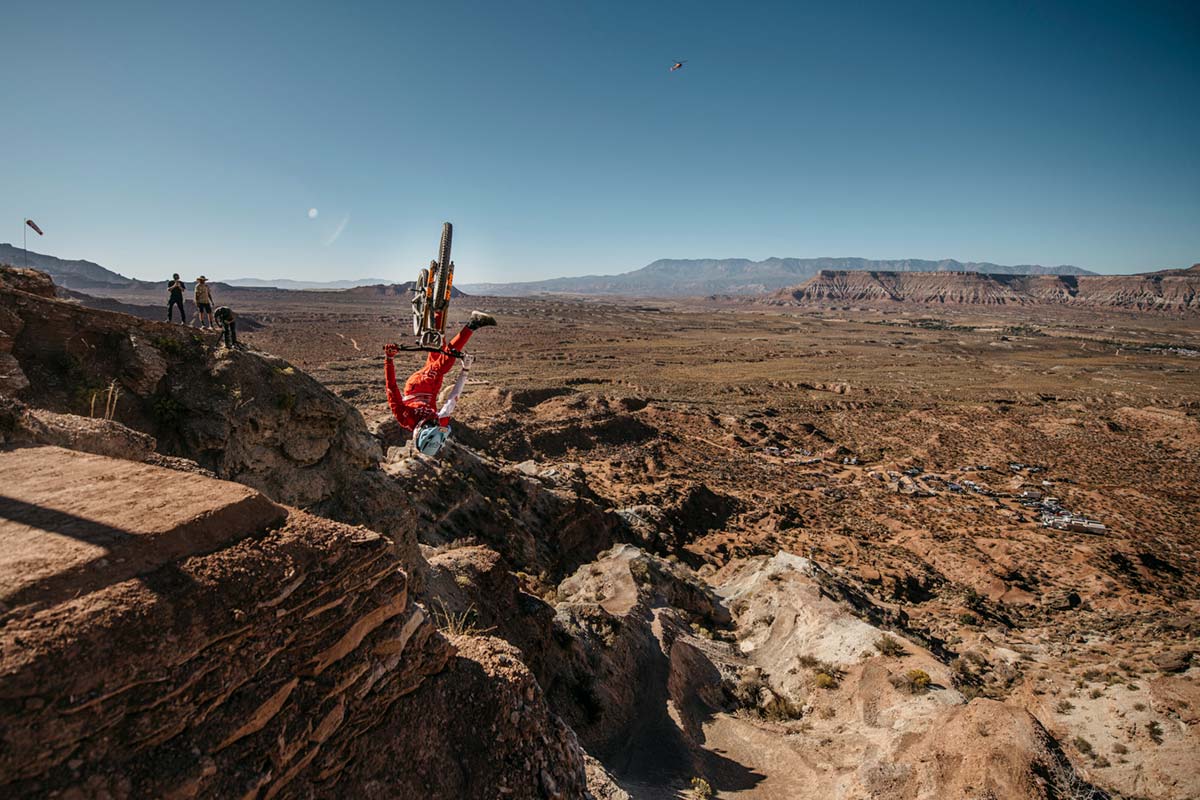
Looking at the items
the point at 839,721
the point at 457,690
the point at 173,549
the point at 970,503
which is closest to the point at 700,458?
the point at 970,503

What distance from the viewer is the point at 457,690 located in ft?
17.5

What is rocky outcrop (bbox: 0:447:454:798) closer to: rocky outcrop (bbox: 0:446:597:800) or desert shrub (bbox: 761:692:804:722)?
rocky outcrop (bbox: 0:446:597:800)

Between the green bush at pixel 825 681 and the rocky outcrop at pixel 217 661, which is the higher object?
the rocky outcrop at pixel 217 661

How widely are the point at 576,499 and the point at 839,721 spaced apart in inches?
465

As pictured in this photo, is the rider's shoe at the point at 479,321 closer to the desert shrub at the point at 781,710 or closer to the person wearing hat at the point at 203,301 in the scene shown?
the person wearing hat at the point at 203,301

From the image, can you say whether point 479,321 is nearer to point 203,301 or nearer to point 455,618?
point 455,618

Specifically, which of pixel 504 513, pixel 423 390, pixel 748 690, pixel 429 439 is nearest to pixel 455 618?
pixel 429 439

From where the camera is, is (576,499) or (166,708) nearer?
(166,708)

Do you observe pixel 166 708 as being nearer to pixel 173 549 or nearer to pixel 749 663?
pixel 173 549

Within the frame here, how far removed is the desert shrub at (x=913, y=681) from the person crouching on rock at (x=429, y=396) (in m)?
10.1

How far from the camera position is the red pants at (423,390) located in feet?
25.4

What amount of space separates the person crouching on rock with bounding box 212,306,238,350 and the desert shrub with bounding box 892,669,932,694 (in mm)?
14498

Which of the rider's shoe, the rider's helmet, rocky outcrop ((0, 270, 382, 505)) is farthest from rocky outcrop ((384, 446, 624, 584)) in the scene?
the rider's shoe

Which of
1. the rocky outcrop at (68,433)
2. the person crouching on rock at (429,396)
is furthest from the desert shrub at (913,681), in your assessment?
the rocky outcrop at (68,433)
